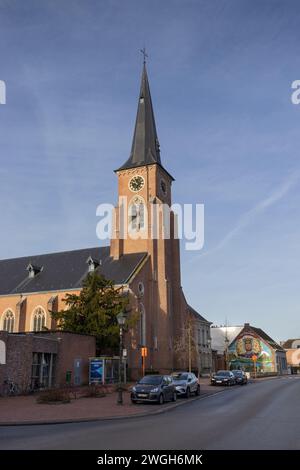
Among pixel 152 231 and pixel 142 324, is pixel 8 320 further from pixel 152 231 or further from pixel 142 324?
pixel 152 231

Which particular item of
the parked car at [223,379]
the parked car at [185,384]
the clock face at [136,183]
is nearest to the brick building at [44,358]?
the parked car at [185,384]

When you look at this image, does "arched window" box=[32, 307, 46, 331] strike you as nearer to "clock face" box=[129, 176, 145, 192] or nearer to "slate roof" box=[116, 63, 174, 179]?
"clock face" box=[129, 176, 145, 192]

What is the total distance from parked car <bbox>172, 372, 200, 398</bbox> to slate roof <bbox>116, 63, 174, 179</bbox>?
3150cm

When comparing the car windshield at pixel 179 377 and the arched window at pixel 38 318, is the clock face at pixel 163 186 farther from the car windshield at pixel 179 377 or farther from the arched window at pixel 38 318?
the car windshield at pixel 179 377

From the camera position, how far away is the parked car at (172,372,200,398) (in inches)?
1015

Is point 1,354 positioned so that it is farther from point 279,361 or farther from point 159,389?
point 279,361

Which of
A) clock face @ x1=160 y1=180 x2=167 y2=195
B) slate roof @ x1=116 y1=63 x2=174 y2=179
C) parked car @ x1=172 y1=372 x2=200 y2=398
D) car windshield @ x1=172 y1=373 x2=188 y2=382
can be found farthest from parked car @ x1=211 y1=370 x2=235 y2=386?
slate roof @ x1=116 y1=63 x2=174 y2=179

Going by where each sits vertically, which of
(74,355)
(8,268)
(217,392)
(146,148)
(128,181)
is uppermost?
(146,148)

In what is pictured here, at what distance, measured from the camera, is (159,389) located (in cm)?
2158

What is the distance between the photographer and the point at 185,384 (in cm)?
2608

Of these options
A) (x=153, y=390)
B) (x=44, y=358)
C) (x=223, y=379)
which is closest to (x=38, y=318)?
(x=44, y=358)

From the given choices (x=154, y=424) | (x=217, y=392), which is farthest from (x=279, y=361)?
(x=154, y=424)

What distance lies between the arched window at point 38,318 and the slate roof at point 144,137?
64.5 ft
